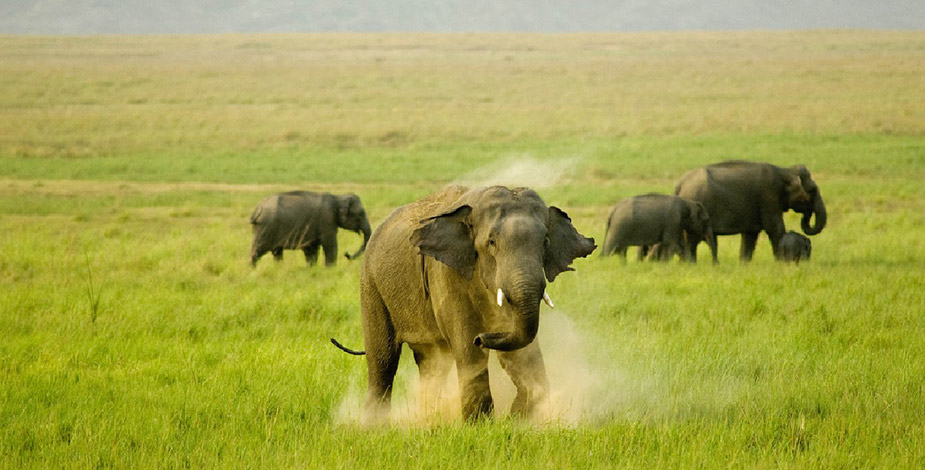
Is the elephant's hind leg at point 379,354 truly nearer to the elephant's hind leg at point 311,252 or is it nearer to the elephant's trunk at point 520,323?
the elephant's trunk at point 520,323

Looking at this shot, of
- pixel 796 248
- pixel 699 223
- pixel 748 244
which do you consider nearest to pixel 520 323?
pixel 796 248

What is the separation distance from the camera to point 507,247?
5.84 metres

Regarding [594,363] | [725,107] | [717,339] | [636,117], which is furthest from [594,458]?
[725,107]

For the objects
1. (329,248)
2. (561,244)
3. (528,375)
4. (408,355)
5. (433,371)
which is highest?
(561,244)

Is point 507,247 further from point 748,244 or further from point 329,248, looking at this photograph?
point 748,244

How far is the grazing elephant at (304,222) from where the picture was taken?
1727 centimetres

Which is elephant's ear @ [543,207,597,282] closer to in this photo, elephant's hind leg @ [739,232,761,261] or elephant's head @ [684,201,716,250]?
elephant's head @ [684,201,716,250]

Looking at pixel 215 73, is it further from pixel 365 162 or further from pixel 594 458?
pixel 594 458

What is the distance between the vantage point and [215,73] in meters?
80.2

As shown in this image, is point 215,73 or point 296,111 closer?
point 296,111

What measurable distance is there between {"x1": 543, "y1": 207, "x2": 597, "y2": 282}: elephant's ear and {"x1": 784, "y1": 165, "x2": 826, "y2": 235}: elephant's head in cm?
1216

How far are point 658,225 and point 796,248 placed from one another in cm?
204

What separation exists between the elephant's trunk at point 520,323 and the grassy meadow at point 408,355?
0.60 m

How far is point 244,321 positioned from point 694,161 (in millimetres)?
24440
